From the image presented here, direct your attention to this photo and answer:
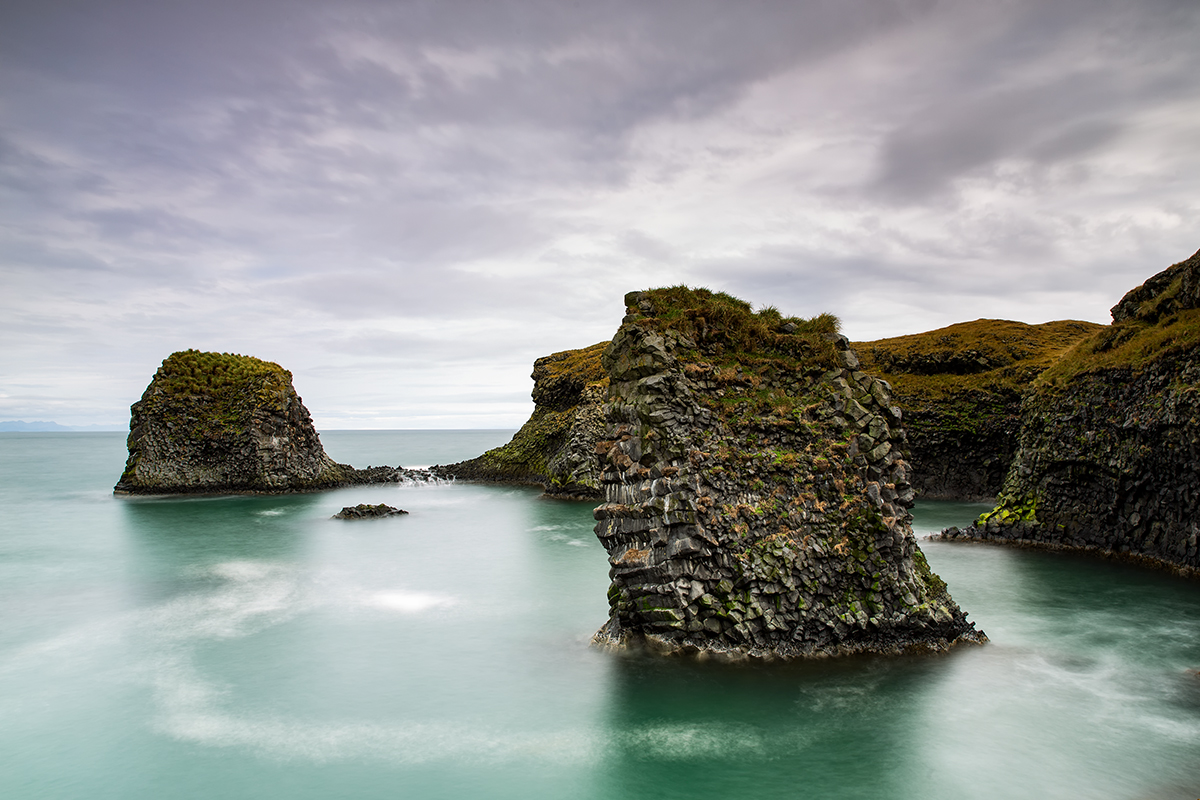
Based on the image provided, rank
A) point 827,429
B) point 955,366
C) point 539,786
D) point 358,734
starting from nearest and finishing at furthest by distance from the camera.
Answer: point 539,786
point 358,734
point 827,429
point 955,366

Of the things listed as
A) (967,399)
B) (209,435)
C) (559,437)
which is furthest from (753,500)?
(209,435)

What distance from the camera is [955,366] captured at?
46125mm

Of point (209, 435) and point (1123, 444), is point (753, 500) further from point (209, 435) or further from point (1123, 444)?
point (209, 435)

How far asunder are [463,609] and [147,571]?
Result: 15.7 metres

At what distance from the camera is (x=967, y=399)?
43.0m

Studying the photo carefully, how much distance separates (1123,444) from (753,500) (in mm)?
18661

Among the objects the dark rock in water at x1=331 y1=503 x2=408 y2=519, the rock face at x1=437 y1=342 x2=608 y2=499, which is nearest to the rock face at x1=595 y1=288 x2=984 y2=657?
the rock face at x1=437 y1=342 x2=608 y2=499

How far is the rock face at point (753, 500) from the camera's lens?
13977 mm

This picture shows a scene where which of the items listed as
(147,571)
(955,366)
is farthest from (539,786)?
(955,366)

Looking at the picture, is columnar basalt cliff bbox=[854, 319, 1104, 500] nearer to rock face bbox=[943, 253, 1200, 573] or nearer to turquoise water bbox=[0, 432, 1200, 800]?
rock face bbox=[943, 253, 1200, 573]

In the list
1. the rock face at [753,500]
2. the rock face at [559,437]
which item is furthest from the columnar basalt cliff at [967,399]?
the rock face at [753,500]

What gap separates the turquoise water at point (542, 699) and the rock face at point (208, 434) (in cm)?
2812

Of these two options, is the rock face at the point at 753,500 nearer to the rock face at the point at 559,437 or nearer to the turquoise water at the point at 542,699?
the turquoise water at the point at 542,699

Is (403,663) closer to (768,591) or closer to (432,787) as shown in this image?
(432,787)
